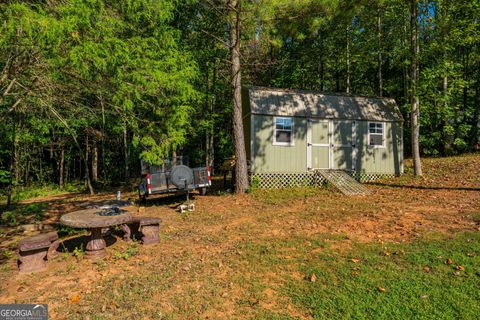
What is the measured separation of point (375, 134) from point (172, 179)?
10.8 meters

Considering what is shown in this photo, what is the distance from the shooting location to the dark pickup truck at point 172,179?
30.5 ft

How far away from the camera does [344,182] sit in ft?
39.7

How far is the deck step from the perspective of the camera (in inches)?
432

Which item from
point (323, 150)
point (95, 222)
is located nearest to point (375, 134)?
point (323, 150)

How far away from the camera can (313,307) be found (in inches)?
140

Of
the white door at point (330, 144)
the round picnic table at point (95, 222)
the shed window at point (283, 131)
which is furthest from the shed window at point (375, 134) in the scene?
the round picnic table at point (95, 222)

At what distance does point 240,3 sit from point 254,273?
28.9 feet

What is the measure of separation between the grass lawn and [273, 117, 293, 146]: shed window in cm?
522

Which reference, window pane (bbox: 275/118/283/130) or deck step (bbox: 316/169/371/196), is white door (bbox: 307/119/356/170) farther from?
window pane (bbox: 275/118/283/130)

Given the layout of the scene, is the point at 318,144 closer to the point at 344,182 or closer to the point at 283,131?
the point at 283,131

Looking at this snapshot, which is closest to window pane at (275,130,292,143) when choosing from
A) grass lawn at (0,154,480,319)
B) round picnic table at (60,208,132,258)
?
grass lawn at (0,154,480,319)

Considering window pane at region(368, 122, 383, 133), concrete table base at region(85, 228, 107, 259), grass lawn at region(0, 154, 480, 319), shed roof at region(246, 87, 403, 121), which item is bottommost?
grass lawn at region(0, 154, 480, 319)

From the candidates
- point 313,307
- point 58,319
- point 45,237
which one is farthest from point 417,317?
point 45,237

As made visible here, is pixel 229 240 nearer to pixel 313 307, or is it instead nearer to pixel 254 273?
pixel 254 273
